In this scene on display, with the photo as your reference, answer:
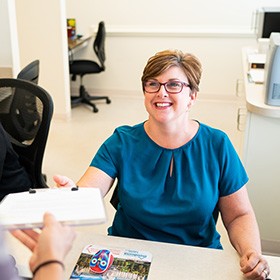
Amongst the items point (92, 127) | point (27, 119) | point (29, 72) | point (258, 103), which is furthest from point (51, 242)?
point (92, 127)

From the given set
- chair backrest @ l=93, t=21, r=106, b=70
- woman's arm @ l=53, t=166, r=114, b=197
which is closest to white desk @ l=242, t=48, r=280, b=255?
woman's arm @ l=53, t=166, r=114, b=197

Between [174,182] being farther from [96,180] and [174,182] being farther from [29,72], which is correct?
[29,72]

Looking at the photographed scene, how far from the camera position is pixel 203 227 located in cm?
144

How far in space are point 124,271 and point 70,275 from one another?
→ 145 mm

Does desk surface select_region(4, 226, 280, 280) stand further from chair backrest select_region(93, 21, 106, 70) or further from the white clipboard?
chair backrest select_region(93, 21, 106, 70)

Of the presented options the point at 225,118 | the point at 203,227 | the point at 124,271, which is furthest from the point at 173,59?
the point at 225,118

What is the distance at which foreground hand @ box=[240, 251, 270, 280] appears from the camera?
113cm

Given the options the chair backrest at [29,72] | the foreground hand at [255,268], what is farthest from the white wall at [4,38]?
the foreground hand at [255,268]

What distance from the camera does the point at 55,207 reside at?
85 centimetres

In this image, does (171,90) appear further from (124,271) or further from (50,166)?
(50,166)

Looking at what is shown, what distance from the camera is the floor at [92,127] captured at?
3551 mm

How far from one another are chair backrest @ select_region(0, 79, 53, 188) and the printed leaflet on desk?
820 mm

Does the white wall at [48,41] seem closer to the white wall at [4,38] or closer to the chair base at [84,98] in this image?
the chair base at [84,98]

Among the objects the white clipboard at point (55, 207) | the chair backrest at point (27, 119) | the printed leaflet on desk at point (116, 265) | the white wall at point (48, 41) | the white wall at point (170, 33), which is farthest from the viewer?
the white wall at point (170, 33)
